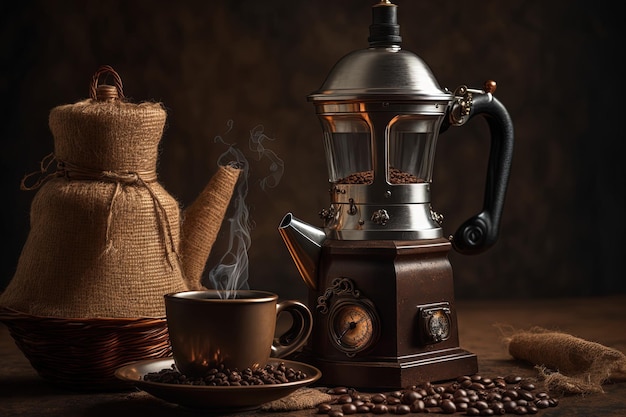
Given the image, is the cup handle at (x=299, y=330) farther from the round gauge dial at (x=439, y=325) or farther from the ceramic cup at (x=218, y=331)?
the round gauge dial at (x=439, y=325)

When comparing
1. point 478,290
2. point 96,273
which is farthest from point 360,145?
point 478,290

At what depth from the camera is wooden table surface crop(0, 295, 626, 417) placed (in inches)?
76.6

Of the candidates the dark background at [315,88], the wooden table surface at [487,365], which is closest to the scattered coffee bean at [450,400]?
the wooden table surface at [487,365]

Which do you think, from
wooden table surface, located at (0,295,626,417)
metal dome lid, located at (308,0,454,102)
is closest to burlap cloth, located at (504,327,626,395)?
wooden table surface, located at (0,295,626,417)

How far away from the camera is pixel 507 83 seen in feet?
11.3

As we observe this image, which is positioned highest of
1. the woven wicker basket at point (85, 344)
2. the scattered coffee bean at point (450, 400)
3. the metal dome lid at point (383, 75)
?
the metal dome lid at point (383, 75)

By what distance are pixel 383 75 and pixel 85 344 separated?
762 mm

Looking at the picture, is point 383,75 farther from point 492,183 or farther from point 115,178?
point 115,178

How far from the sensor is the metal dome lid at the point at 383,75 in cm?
213

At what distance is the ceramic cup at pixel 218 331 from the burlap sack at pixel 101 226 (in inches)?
8.1

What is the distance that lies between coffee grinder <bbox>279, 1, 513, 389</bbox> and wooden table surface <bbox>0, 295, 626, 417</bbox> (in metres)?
0.21

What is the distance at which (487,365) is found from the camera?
7.88 feet

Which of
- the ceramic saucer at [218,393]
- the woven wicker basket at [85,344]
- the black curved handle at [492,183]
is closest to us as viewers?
the ceramic saucer at [218,393]

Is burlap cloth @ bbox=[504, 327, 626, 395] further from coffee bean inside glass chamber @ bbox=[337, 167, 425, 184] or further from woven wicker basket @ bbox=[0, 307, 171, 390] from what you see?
woven wicker basket @ bbox=[0, 307, 171, 390]
